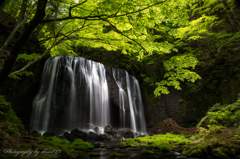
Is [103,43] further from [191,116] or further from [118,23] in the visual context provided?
[191,116]

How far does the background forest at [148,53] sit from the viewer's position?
14.0 feet

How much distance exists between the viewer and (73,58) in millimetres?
13414

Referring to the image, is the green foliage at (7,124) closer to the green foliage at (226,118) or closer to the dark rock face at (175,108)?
the green foliage at (226,118)

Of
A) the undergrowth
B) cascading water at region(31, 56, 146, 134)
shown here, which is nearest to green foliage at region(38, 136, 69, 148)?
the undergrowth

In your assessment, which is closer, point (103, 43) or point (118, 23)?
point (118, 23)

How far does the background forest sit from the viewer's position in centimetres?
428

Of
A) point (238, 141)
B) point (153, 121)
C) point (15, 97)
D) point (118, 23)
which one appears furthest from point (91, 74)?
point (238, 141)

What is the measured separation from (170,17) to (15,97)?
37.3ft

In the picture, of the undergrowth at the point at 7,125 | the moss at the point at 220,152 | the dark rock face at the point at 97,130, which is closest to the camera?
the moss at the point at 220,152

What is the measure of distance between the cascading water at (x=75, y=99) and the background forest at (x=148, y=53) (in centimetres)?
85

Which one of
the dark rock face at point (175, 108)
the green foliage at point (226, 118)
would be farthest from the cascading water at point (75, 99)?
the green foliage at point (226, 118)

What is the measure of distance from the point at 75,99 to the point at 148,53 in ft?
26.1

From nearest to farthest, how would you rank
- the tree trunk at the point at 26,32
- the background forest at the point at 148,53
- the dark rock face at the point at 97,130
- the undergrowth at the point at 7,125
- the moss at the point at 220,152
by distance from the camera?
the tree trunk at the point at 26,32
the moss at the point at 220,152
the background forest at the point at 148,53
the undergrowth at the point at 7,125
the dark rock face at the point at 97,130

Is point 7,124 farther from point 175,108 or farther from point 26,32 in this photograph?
point 175,108
